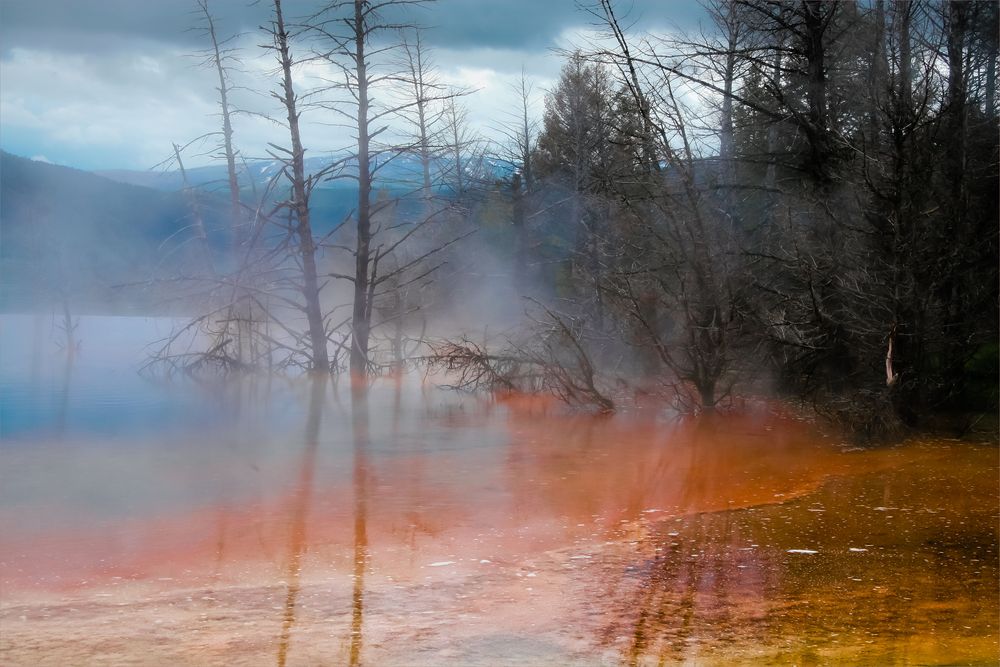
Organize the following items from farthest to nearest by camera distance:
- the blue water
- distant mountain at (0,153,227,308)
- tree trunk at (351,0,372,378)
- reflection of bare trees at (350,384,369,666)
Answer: distant mountain at (0,153,227,308) < tree trunk at (351,0,372,378) < the blue water < reflection of bare trees at (350,384,369,666)

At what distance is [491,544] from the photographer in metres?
5.79

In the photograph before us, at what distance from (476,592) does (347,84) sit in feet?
35.4

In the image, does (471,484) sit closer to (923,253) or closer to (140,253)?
(923,253)

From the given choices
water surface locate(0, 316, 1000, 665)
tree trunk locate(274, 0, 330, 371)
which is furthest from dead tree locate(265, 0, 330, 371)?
water surface locate(0, 316, 1000, 665)

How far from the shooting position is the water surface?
419 centimetres

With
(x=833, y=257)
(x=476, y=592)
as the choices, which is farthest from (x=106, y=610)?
(x=833, y=257)

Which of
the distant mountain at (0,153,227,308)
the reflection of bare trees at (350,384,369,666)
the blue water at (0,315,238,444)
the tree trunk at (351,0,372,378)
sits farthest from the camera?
the distant mountain at (0,153,227,308)

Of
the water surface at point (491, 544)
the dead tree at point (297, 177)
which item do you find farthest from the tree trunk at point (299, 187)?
the water surface at point (491, 544)

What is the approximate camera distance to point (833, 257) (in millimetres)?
10047

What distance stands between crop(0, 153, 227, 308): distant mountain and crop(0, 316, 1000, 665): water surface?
1062 centimetres

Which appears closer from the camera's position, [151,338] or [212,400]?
[212,400]

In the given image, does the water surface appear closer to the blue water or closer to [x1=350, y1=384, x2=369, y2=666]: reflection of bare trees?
[x1=350, y1=384, x2=369, y2=666]: reflection of bare trees

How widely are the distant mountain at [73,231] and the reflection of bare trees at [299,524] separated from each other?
30.6 ft

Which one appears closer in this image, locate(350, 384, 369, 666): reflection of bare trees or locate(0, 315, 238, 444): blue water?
locate(350, 384, 369, 666): reflection of bare trees
